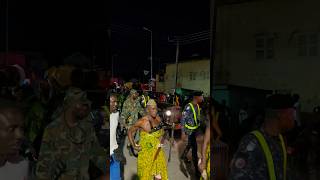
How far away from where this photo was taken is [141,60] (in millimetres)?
3588

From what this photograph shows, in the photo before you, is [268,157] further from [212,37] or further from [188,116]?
[188,116]

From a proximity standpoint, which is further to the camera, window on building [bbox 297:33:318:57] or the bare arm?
the bare arm

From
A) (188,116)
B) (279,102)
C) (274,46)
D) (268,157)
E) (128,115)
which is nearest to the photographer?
(268,157)

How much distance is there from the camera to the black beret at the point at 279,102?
2793mm

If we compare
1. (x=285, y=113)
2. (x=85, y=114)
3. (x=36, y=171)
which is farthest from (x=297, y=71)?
(x=36, y=171)

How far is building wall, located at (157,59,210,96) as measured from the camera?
3.15 metres

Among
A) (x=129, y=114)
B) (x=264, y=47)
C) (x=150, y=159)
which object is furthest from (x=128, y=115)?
(x=264, y=47)

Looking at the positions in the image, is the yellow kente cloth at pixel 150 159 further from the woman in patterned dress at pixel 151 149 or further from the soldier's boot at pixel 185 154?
the soldier's boot at pixel 185 154

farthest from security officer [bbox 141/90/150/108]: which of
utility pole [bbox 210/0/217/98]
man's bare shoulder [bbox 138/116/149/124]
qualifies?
utility pole [bbox 210/0/217/98]

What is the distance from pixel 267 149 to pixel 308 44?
29.4 inches

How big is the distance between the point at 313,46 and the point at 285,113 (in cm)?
48

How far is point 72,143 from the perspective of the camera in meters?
3.18

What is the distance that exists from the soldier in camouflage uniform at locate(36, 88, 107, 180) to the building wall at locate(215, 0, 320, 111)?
992mm

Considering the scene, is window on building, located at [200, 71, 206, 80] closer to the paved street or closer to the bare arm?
the paved street
